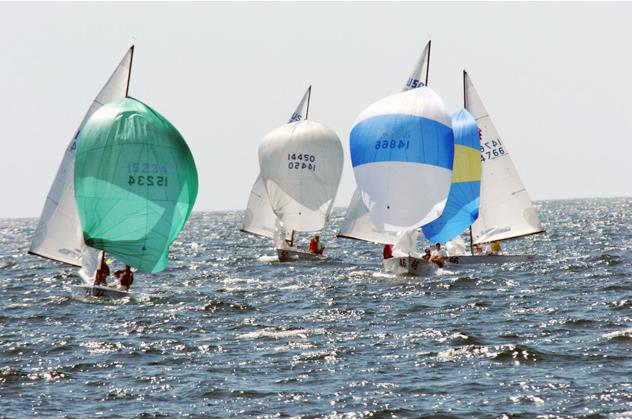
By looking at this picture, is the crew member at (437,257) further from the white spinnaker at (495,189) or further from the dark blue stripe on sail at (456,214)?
the white spinnaker at (495,189)

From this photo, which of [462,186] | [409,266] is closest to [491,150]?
[462,186]

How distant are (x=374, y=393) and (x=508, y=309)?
1187cm

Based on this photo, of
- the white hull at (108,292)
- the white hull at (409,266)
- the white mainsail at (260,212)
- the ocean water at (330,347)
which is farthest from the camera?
the white mainsail at (260,212)

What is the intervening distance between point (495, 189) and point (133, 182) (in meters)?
19.4

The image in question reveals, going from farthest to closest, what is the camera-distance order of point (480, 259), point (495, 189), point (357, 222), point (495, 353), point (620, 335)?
1. point (480, 259)
2. point (495, 189)
3. point (357, 222)
4. point (620, 335)
5. point (495, 353)

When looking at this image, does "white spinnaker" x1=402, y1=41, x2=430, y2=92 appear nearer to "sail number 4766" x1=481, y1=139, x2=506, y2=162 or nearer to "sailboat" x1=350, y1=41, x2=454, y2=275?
"sailboat" x1=350, y1=41, x2=454, y2=275

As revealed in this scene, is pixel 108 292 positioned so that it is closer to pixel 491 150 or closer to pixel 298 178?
pixel 491 150

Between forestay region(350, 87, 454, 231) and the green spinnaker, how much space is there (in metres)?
8.95

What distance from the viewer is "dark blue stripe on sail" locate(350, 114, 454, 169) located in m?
40.9

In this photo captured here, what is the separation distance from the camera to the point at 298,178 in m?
55.6

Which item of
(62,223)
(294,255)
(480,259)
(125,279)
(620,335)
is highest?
(62,223)

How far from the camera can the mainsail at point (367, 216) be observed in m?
44.2

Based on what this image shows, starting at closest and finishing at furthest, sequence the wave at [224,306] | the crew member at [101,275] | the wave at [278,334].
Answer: the wave at [278,334] → the wave at [224,306] → the crew member at [101,275]

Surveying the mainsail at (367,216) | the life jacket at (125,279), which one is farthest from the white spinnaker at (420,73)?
the life jacket at (125,279)
